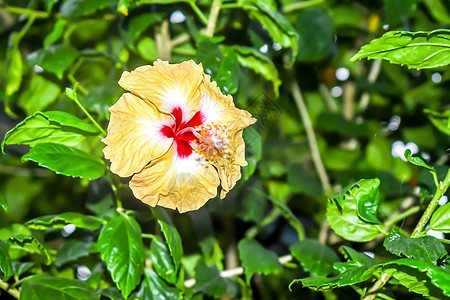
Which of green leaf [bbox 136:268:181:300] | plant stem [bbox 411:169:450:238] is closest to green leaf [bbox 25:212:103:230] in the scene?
green leaf [bbox 136:268:181:300]

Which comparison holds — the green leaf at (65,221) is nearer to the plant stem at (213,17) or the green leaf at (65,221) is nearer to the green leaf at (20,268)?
the green leaf at (20,268)

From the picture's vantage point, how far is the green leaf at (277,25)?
763 mm

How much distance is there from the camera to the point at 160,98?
619 mm

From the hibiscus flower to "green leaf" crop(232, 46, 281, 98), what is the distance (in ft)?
0.58

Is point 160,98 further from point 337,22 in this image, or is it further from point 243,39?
point 337,22

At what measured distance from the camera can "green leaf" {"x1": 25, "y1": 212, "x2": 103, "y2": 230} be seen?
0.67m

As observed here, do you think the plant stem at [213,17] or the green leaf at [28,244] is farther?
the plant stem at [213,17]

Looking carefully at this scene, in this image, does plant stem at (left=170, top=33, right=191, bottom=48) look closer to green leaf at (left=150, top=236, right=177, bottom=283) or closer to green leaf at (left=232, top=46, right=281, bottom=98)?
green leaf at (left=232, top=46, right=281, bottom=98)

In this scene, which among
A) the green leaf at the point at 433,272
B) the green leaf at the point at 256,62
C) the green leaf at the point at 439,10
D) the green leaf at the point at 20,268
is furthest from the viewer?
the green leaf at the point at 439,10

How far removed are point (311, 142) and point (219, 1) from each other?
513 mm

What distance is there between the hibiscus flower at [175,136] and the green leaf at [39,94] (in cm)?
41

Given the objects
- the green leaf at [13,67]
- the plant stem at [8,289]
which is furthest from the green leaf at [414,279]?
the green leaf at [13,67]

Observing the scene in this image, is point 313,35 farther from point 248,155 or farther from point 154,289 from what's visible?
point 154,289

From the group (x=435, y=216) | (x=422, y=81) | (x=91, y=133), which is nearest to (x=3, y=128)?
(x=91, y=133)
